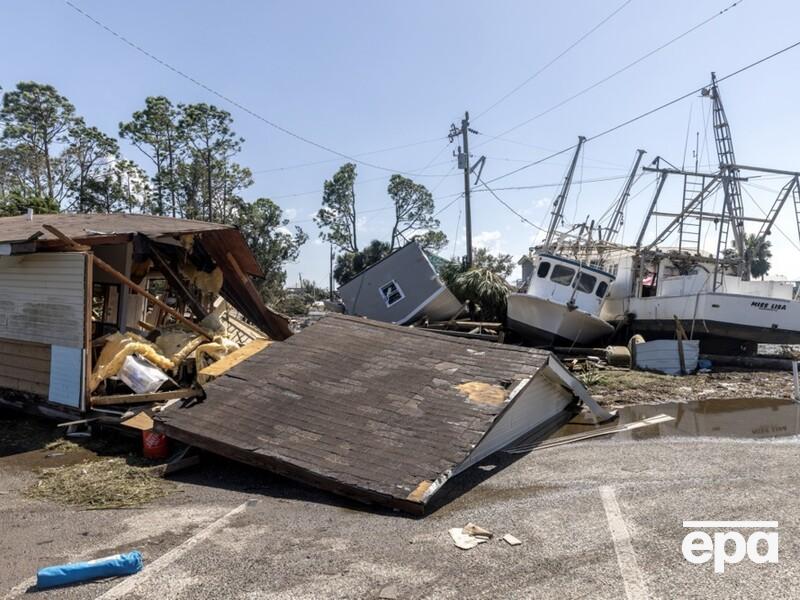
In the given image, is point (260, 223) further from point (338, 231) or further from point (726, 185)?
point (726, 185)

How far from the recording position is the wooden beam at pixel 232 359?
9.02 meters

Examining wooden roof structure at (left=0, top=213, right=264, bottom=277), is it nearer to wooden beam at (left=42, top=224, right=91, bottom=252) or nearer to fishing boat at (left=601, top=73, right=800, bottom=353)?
wooden beam at (left=42, top=224, right=91, bottom=252)

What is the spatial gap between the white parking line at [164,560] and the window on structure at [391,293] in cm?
1770

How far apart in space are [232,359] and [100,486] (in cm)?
318

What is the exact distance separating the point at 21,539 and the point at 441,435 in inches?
166

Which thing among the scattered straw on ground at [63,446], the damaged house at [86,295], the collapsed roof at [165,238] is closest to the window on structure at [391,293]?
the collapsed roof at [165,238]

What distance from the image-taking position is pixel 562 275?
2052 cm

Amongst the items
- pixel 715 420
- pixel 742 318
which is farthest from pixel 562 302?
pixel 715 420

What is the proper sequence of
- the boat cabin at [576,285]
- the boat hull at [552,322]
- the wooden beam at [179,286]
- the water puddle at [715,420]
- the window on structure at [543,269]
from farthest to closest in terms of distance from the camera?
the window on structure at [543,269] < the boat cabin at [576,285] < the boat hull at [552,322] < the wooden beam at [179,286] < the water puddle at [715,420]

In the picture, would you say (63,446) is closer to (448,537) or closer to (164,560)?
(164,560)

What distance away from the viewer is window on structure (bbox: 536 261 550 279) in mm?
20750

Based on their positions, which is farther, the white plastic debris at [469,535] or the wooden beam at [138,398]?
the wooden beam at [138,398]

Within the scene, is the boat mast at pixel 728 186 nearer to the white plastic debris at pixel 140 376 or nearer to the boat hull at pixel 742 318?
the boat hull at pixel 742 318

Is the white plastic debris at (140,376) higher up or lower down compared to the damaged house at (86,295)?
lower down
